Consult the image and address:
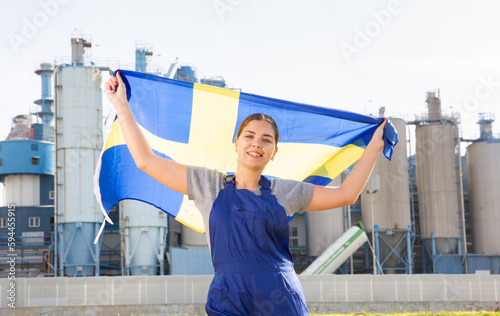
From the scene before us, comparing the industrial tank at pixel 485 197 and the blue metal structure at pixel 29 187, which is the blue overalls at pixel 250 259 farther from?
the industrial tank at pixel 485 197

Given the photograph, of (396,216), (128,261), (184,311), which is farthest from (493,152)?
(184,311)

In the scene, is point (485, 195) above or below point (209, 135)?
above

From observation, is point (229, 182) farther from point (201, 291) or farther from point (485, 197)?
point (485, 197)

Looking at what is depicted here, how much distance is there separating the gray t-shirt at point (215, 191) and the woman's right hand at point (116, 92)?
→ 27.7 inches

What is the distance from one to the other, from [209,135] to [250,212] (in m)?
2.32

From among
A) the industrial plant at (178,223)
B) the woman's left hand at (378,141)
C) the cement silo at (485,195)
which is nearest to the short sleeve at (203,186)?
the woman's left hand at (378,141)

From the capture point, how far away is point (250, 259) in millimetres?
3369

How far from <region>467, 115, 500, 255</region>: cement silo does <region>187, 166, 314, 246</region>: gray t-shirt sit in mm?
47301

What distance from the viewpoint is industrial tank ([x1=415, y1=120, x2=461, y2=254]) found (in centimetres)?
4656

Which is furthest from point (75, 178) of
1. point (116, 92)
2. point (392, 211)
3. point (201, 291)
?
point (116, 92)

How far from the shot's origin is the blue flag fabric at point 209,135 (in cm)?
543

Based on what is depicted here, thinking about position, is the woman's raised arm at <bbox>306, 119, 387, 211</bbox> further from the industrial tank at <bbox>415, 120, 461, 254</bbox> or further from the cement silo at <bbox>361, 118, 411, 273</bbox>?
the industrial tank at <bbox>415, 120, 461, 254</bbox>

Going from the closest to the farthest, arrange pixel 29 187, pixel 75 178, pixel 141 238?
pixel 75 178 → pixel 141 238 → pixel 29 187

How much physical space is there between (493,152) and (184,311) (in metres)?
33.9
